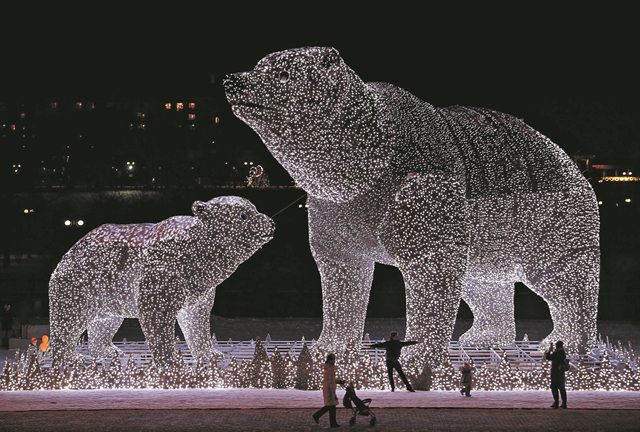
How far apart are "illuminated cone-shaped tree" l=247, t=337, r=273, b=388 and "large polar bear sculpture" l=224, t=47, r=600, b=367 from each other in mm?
1239

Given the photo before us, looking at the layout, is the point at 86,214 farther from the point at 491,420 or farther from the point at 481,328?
the point at 491,420

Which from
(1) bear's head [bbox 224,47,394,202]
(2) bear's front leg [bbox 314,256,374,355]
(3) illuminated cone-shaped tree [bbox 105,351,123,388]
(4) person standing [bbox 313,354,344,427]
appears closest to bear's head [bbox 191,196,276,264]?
(2) bear's front leg [bbox 314,256,374,355]

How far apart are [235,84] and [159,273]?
228cm

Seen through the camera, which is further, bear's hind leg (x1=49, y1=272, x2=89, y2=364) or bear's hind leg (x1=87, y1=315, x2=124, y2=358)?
bear's hind leg (x1=87, y1=315, x2=124, y2=358)

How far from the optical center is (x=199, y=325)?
10180 millimetres

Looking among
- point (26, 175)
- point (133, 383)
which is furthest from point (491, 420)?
point (26, 175)

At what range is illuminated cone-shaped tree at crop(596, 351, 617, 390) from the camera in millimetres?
8906

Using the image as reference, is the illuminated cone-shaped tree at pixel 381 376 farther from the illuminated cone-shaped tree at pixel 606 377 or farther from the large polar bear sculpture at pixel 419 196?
the illuminated cone-shaped tree at pixel 606 377

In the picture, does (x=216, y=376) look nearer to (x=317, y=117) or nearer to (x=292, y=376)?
(x=292, y=376)

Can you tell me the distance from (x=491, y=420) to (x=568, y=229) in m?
3.15

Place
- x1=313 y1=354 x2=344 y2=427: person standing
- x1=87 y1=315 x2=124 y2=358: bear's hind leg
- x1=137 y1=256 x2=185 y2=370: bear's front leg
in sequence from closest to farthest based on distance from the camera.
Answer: x1=313 y1=354 x2=344 y2=427: person standing < x1=137 y1=256 x2=185 y2=370: bear's front leg < x1=87 y1=315 x2=124 y2=358: bear's hind leg

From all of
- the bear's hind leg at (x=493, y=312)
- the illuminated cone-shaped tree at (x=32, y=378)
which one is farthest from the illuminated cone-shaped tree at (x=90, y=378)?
the bear's hind leg at (x=493, y=312)

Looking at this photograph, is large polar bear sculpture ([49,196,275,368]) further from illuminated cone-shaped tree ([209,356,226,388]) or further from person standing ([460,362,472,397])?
person standing ([460,362,472,397])

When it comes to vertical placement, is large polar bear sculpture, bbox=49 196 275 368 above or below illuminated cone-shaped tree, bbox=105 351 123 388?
above
